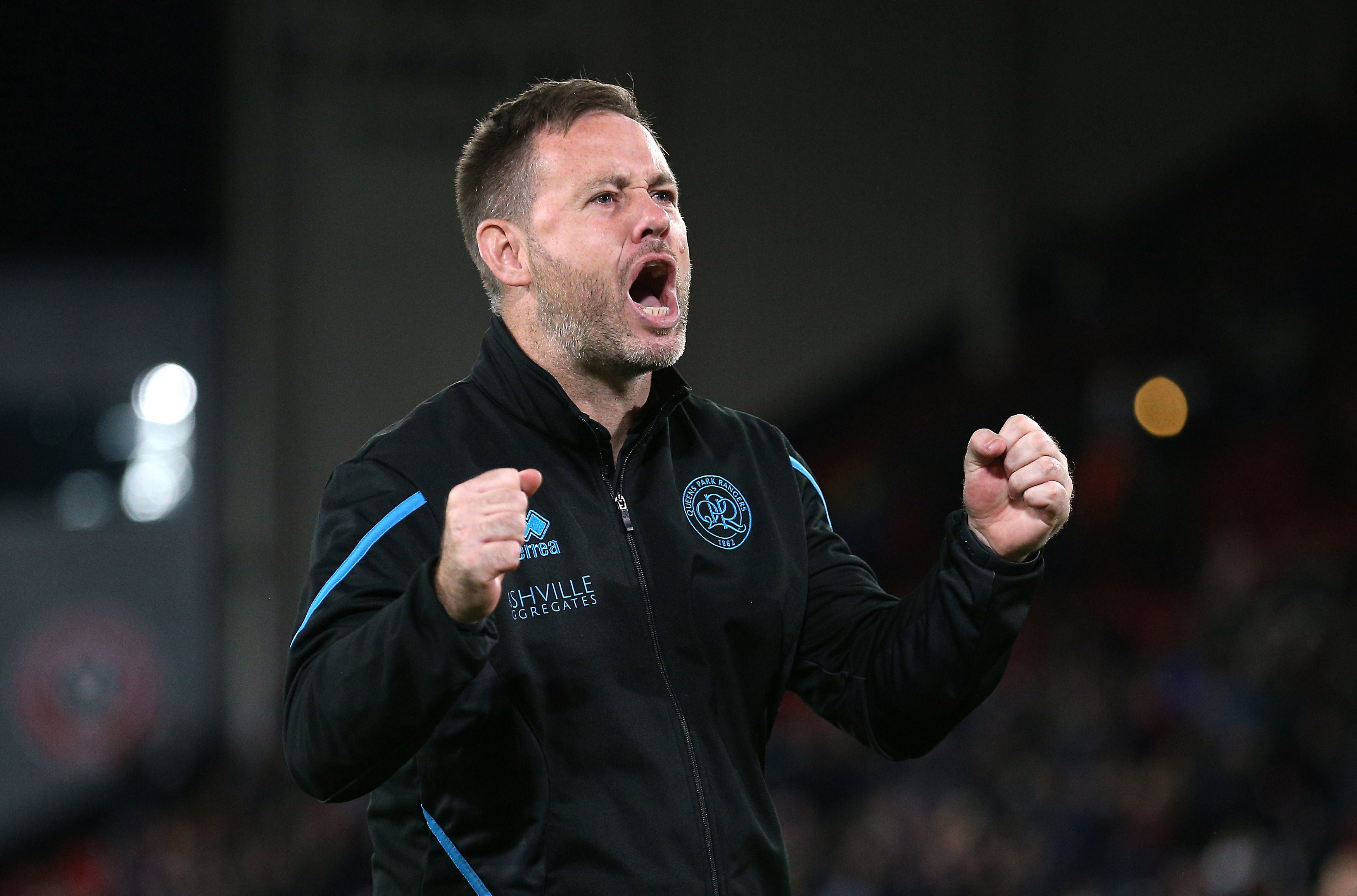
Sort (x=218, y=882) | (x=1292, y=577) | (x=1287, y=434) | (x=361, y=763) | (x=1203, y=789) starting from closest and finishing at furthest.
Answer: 1. (x=361, y=763)
2. (x=1203, y=789)
3. (x=1292, y=577)
4. (x=1287, y=434)
5. (x=218, y=882)

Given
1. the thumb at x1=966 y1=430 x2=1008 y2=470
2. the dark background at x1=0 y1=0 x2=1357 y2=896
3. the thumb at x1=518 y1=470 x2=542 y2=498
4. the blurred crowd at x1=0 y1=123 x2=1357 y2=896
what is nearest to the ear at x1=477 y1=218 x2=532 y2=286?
the thumb at x1=518 y1=470 x2=542 y2=498

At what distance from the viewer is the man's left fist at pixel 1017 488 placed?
1832mm

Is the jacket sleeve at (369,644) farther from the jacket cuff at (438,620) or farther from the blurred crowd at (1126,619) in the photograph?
the blurred crowd at (1126,619)

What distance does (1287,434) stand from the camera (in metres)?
7.99

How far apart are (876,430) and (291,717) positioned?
34.6ft

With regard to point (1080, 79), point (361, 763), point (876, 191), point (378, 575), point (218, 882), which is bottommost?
point (218, 882)

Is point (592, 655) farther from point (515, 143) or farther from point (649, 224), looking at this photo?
point (515, 143)

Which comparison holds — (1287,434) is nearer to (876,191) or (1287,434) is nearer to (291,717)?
(876,191)

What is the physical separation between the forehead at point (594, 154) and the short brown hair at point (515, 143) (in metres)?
0.02

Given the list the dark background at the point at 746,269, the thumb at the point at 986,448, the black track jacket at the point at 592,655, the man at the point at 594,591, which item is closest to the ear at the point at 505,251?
the man at the point at 594,591

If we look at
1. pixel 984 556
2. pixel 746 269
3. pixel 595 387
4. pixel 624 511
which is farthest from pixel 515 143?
pixel 746 269

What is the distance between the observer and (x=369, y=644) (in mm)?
1614

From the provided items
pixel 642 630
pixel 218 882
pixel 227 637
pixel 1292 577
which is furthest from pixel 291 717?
pixel 227 637

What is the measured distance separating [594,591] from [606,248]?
1.62ft
